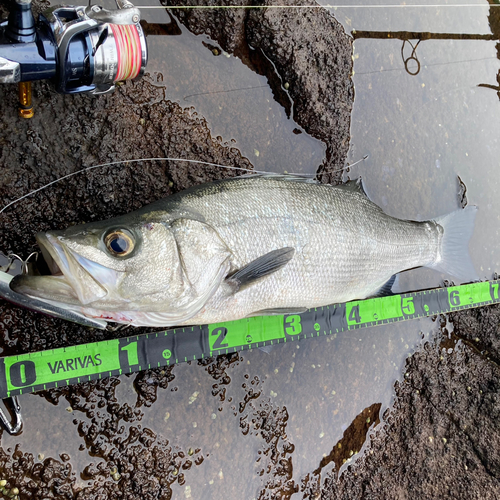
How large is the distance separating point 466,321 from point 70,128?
3029 mm

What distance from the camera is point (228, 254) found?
1.88 metres

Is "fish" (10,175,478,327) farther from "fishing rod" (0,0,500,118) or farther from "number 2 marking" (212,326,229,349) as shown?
"fishing rod" (0,0,500,118)

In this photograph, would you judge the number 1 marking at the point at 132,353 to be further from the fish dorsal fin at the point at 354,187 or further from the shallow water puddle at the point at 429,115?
the shallow water puddle at the point at 429,115

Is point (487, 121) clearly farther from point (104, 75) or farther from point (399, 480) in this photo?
point (104, 75)

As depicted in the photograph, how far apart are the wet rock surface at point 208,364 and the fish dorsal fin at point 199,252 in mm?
628

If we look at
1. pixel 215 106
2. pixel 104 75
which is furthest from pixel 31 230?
pixel 215 106

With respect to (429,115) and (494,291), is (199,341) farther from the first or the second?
(429,115)

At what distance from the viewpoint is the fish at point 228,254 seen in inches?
65.3

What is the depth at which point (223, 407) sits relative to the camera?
2.55 metres

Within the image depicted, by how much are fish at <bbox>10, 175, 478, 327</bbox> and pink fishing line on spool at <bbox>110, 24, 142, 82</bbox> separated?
598 mm

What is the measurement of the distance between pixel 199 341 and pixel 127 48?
152 cm

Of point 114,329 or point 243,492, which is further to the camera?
point 243,492

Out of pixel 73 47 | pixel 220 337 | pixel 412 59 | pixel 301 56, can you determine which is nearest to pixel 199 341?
pixel 220 337

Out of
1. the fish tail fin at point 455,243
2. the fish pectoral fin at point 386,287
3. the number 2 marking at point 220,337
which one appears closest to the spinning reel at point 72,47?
the number 2 marking at point 220,337
